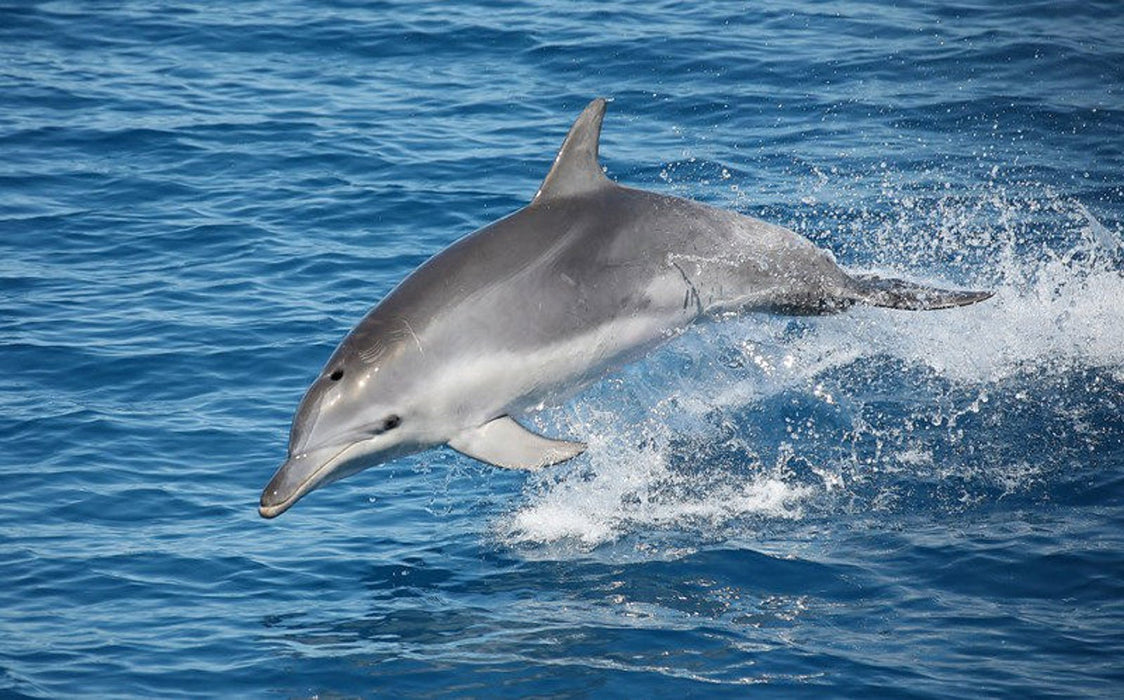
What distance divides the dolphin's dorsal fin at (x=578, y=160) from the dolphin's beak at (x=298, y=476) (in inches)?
82.5

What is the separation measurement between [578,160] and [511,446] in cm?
184

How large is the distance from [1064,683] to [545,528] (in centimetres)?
348

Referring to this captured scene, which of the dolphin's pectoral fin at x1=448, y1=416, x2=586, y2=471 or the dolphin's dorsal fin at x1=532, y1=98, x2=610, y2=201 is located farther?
the dolphin's dorsal fin at x1=532, y1=98, x2=610, y2=201

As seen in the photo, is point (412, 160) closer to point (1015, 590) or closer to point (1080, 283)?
point (1080, 283)

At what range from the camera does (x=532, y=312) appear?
8.89 m

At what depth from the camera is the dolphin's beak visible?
26.2 feet

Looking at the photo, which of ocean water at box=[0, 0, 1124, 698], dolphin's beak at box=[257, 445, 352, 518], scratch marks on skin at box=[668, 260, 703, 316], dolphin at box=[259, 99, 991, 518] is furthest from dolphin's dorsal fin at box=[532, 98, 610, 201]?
dolphin's beak at box=[257, 445, 352, 518]

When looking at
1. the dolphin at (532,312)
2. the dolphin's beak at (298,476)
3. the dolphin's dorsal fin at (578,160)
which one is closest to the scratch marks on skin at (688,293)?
the dolphin at (532,312)

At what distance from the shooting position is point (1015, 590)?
8586mm

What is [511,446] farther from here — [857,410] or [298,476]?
[857,410]

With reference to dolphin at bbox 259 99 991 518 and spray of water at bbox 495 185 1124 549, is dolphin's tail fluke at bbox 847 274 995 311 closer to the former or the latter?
dolphin at bbox 259 99 991 518

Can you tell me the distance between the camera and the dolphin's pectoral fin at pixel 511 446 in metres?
8.49

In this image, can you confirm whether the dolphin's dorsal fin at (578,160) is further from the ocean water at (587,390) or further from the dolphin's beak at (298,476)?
the dolphin's beak at (298,476)

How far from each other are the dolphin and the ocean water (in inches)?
34.3
